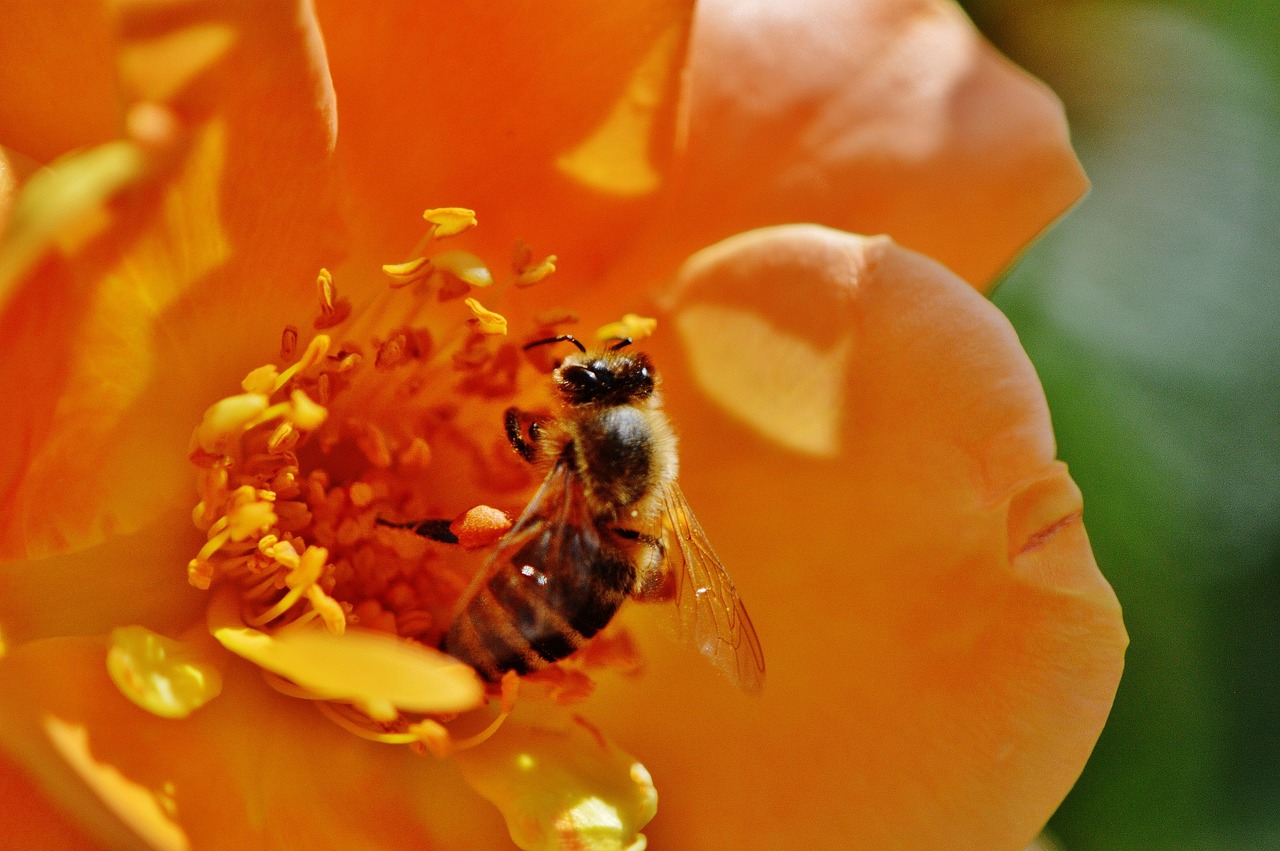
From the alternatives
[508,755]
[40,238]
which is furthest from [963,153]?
[40,238]

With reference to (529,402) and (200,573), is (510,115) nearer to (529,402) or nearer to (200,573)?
(529,402)

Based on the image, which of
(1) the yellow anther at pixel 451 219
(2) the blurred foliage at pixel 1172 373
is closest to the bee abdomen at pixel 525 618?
(1) the yellow anther at pixel 451 219

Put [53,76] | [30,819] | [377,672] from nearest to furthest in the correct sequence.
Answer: [377,672]
[30,819]
[53,76]

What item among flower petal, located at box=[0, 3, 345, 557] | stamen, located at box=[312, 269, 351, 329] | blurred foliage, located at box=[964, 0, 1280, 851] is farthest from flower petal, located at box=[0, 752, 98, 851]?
blurred foliage, located at box=[964, 0, 1280, 851]

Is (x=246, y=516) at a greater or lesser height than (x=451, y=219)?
lesser

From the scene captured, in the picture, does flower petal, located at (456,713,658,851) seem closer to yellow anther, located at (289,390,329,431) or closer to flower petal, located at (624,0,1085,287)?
yellow anther, located at (289,390,329,431)

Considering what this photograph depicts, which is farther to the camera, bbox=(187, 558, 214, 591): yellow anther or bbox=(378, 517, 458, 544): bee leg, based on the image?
bbox=(378, 517, 458, 544): bee leg

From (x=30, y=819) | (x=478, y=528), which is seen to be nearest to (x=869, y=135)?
(x=478, y=528)

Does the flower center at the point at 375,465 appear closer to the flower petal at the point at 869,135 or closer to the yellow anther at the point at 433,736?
the yellow anther at the point at 433,736

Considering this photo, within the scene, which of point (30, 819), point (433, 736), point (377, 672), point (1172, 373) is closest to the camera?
point (377, 672)
